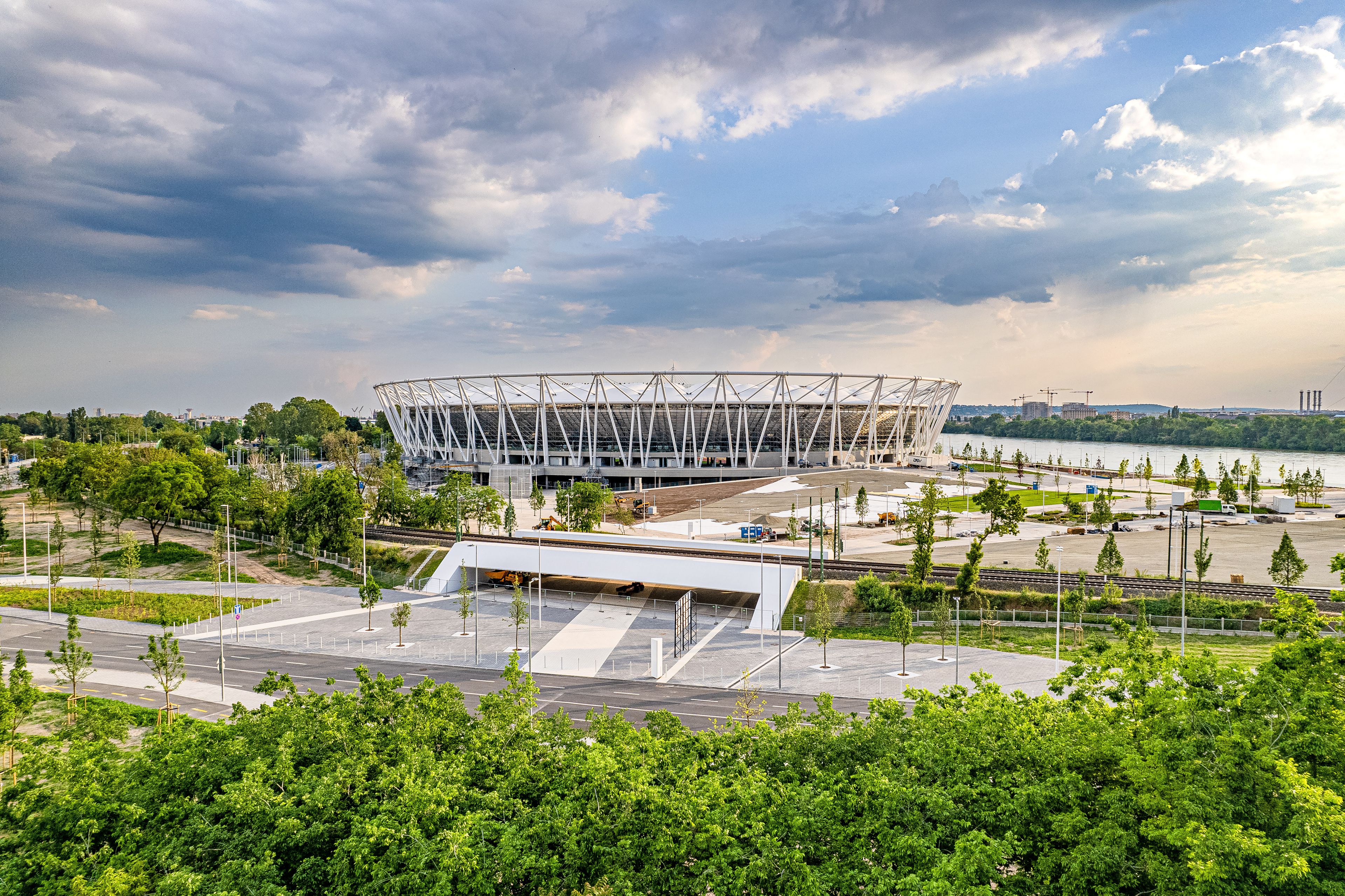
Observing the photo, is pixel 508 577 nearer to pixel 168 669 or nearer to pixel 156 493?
pixel 168 669

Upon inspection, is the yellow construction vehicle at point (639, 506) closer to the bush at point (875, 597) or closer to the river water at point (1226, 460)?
the bush at point (875, 597)

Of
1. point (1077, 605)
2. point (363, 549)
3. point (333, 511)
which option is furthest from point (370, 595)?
point (1077, 605)

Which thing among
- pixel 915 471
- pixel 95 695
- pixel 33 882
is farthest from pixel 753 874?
pixel 915 471

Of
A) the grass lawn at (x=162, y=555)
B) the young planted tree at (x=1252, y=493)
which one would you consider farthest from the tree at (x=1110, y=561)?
the grass lawn at (x=162, y=555)

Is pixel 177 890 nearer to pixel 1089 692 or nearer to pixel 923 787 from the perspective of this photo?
pixel 923 787

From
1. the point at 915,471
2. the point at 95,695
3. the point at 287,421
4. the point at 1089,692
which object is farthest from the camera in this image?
the point at 287,421

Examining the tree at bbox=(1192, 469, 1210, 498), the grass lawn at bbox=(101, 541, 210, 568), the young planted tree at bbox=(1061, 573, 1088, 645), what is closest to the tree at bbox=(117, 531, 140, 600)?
the grass lawn at bbox=(101, 541, 210, 568)
